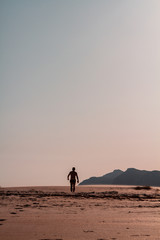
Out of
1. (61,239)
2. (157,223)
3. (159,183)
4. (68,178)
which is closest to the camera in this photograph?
(61,239)

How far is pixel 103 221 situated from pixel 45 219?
48.0 inches

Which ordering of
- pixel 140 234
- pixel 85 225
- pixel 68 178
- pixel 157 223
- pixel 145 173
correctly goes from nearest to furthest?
pixel 140 234 < pixel 85 225 < pixel 157 223 < pixel 68 178 < pixel 145 173

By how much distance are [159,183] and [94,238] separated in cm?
6869

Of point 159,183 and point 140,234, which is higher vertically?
point 159,183

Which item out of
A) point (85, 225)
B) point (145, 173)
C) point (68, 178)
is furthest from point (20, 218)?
point (145, 173)

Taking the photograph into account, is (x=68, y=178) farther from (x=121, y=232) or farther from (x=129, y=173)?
(x=129, y=173)

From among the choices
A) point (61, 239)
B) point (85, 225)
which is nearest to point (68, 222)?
point (85, 225)

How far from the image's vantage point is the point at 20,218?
7723 mm

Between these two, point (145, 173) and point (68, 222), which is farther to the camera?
point (145, 173)

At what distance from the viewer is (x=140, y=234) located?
5.91 m

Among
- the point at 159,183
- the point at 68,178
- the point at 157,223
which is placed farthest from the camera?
the point at 159,183

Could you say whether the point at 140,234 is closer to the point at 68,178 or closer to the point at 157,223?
the point at 157,223

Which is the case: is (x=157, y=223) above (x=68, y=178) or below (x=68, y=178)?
below

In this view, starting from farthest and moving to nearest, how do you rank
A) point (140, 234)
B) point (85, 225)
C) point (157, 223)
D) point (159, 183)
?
point (159, 183), point (157, 223), point (85, 225), point (140, 234)
